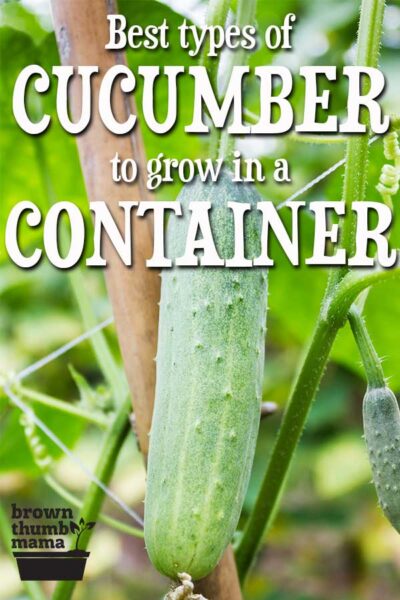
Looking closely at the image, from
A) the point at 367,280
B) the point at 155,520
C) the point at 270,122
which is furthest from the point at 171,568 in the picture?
the point at 270,122

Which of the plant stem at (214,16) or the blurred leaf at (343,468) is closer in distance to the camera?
the plant stem at (214,16)

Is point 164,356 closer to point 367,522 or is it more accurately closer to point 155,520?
point 155,520

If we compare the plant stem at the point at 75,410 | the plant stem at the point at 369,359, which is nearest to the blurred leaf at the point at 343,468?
the plant stem at the point at 75,410

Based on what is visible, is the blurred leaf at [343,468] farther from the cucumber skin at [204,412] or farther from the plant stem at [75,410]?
the cucumber skin at [204,412]

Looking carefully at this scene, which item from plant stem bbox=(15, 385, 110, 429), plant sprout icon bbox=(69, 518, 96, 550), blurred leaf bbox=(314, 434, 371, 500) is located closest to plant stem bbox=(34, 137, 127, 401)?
plant stem bbox=(15, 385, 110, 429)

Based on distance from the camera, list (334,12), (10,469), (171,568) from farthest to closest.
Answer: (334,12) → (10,469) → (171,568)

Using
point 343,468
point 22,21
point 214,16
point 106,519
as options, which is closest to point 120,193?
point 214,16
